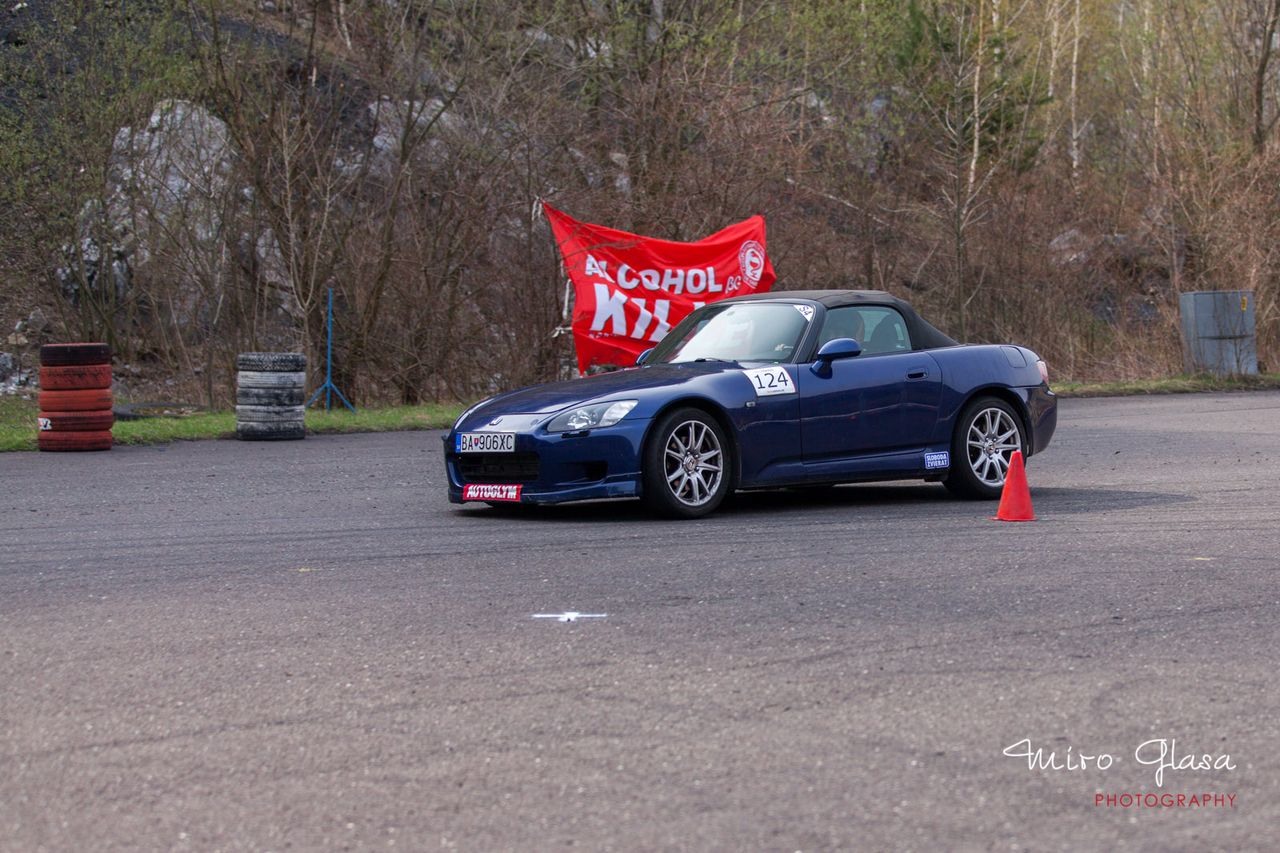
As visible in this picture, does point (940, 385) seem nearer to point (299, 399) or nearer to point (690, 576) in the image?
point (690, 576)

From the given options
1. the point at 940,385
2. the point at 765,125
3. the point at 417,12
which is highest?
the point at 417,12

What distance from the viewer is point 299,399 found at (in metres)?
17.1

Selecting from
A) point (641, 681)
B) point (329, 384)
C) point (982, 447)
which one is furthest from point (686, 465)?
point (329, 384)

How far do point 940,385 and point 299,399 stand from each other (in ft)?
27.4

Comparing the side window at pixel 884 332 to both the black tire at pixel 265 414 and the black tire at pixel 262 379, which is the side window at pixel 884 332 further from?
the black tire at pixel 265 414

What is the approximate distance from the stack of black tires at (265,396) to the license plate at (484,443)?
23.0 ft

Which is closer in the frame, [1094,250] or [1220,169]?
[1220,169]

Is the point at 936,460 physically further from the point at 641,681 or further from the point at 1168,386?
the point at 1168,386

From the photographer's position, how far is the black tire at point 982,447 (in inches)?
439

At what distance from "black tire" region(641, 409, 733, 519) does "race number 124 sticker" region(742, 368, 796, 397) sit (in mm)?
422

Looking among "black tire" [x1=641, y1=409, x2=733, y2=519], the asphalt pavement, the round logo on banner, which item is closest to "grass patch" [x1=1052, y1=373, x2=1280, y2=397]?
the round logo on banner

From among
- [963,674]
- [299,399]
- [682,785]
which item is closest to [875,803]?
[682,785]

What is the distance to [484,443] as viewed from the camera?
396 inches

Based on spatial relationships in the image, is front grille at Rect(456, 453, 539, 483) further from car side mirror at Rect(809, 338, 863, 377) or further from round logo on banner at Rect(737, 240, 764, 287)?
round logo on banner at Rect(737, 240, 764, 287)
